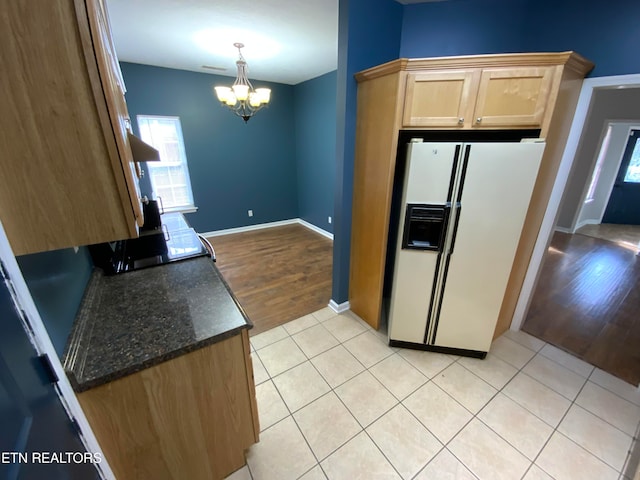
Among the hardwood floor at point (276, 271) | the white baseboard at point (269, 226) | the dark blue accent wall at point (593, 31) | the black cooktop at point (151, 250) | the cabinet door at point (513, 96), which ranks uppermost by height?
the dark blue accent wall at point (593, 31)

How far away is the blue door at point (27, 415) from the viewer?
21.1 inches

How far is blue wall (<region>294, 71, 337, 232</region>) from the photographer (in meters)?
4.38

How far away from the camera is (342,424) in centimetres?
164

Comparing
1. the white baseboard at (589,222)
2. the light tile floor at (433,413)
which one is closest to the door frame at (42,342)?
the light tile floor at (433,413)

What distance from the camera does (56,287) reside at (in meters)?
1.02

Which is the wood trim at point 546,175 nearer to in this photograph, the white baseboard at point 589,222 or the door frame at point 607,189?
the door frame at point 607,189

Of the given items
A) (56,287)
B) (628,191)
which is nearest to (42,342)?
(56,287)

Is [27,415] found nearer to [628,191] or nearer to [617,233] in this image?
[617,233]

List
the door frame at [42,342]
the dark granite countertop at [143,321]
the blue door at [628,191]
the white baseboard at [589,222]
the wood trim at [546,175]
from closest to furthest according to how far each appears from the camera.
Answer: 1. the door frame at [42,342]
2. the dark granite countertop at [143,321]
3. the wood trim at [546,175]
4. the blue door at [628,191]
5. the white baseboard at [589,222]

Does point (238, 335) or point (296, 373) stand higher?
point (238, 335)

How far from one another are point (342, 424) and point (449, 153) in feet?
6.08

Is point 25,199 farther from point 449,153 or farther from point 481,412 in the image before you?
point 481,412

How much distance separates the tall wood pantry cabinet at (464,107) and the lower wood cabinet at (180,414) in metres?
1.46

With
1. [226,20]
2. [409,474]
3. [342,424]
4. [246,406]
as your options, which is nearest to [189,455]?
[246,406]
